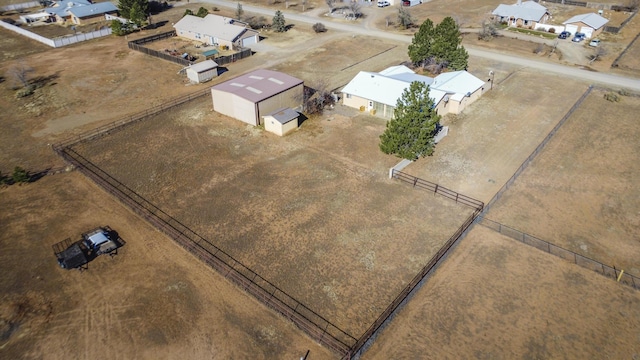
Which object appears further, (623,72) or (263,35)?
(263,35)

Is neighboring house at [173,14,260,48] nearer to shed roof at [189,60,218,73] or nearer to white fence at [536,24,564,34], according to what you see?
shed roof at [189,60,218,73]

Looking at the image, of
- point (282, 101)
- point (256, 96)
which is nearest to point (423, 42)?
point (282, 101)

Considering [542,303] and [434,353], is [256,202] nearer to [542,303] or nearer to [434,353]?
[434,353]

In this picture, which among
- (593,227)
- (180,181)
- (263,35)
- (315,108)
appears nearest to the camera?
(593,227)

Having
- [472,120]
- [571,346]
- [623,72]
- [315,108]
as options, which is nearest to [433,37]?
[472,120]

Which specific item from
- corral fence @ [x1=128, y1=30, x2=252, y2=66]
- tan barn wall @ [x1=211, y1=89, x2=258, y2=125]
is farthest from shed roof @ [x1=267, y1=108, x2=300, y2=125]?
corral fence @ [x1=128, y1=30, x2=252, y2=66]
